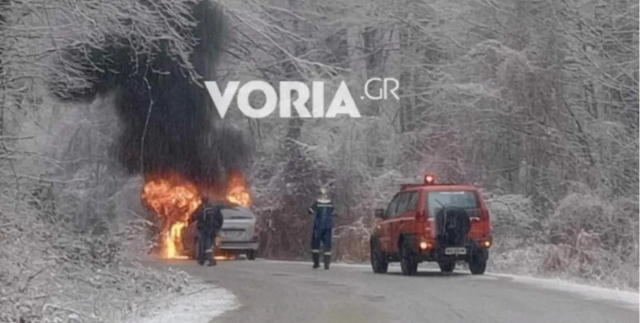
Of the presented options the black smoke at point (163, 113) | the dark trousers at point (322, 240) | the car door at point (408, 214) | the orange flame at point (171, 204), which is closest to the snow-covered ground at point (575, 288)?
the dark trousers at point (322, 240)

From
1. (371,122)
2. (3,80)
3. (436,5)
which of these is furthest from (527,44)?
(3,80)

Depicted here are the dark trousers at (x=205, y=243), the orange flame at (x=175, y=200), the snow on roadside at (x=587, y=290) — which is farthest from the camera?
the snow on roadside at (x=587, y=290)

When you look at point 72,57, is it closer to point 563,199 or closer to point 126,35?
point 126,35

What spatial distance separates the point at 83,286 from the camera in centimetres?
659

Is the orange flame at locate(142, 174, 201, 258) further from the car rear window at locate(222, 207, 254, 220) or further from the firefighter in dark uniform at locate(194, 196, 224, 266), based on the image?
the car rear window at locate(222, 207, 254, 220)

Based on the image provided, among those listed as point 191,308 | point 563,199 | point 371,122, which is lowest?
point 191,308

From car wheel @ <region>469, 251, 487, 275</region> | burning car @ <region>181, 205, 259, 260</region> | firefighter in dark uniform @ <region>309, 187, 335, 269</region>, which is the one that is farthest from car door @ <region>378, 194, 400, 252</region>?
burning car @ <region>181, 205, 259, 260</region>

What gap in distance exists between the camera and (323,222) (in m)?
→ 6.58

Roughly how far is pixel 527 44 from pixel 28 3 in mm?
3052

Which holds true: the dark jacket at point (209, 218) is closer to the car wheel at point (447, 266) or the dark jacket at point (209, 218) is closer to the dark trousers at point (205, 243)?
the dark trousers at point (205, 243)

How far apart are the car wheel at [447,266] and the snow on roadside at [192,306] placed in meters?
1.27

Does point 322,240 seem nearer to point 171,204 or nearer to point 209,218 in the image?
point 209,218

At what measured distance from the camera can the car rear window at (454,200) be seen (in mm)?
6625

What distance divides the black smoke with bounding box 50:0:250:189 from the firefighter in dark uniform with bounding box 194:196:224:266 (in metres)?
0.15
